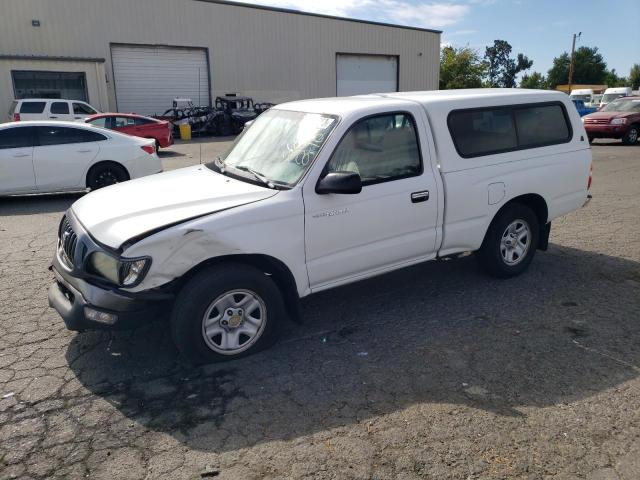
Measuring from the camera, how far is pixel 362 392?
134 inches

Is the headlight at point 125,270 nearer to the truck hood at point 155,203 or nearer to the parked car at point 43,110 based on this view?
the truck hood at point 155,203

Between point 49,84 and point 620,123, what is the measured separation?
83.5 feet

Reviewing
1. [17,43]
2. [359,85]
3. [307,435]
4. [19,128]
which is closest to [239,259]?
[307,435]

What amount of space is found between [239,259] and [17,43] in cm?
2784

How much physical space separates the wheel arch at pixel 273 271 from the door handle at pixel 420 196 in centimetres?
123

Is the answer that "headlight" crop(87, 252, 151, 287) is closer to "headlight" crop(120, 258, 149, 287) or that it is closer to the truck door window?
"headlight" crop(120, 258, 149, 287)

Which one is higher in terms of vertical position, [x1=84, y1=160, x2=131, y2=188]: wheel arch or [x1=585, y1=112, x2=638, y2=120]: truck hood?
[x1=585, y1=112, x2=638, y2=120]: truck hood

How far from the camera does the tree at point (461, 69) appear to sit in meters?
57.9

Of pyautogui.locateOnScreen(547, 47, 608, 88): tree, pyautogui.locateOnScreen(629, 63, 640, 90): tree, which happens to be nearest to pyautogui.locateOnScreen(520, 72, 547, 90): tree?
pyautogui.locateOnScreen(547, 47, 608, 88): tree

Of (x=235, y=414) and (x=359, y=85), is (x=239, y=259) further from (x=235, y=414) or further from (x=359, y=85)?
(x=359, y=85)

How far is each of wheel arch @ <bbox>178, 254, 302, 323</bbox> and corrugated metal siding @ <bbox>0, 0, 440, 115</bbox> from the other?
86.7 feet

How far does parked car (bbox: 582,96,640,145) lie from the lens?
736 inches

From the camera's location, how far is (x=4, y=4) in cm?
2517

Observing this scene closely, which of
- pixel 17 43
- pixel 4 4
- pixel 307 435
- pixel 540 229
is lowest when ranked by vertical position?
pixel 307 435
